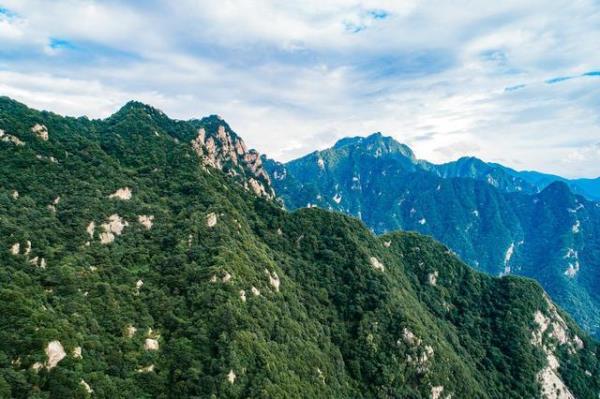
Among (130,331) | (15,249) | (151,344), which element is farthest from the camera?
(15,249)

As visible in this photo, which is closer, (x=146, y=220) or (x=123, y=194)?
(x=146, y=220)

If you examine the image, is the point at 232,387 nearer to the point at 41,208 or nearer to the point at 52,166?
the point at 41,208

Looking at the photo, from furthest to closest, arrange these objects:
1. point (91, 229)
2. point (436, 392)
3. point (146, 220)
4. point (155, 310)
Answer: point (436, 392) < point (146, 220) < point (91, 229) < point (155, 310)

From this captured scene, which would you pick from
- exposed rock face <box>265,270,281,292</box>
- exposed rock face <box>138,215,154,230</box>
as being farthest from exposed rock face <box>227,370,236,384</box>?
exposed rock face <box>138,215,154,230</box>

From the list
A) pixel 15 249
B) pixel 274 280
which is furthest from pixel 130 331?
pixel 274 280

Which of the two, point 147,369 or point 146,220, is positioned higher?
point 146,220

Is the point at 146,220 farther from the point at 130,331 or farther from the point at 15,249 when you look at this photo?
the point at 130,331
